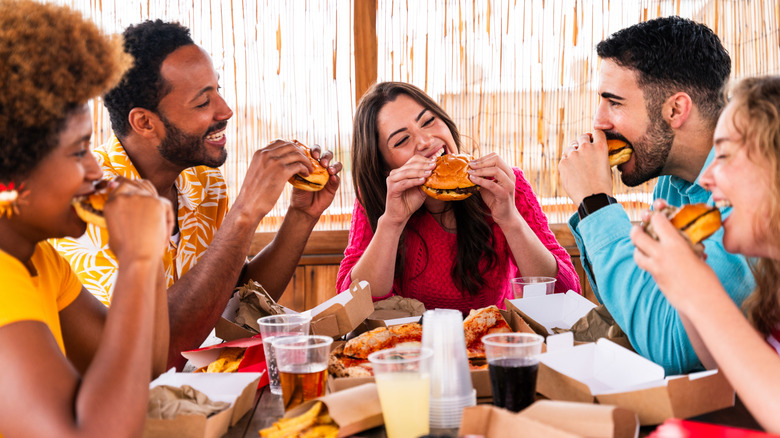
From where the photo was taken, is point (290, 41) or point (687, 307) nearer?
point (687, 307)

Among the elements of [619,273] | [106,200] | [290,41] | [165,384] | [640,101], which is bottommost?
[165,384]

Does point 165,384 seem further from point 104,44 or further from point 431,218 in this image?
point 431,218

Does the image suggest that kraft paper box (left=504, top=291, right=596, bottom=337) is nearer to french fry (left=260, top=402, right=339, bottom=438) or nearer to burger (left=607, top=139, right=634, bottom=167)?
burger (left=607, top=139, right=634, bottom=167)

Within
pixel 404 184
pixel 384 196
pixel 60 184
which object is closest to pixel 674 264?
pixel 60 184

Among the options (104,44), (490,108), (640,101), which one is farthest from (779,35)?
(104,44)

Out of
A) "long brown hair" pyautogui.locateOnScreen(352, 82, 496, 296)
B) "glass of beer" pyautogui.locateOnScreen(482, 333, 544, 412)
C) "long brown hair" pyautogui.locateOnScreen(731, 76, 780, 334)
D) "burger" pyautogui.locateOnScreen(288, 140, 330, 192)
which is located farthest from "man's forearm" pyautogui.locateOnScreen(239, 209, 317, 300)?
"long brown hair" pyautogui.locateOnScreen(731, 76, 780, 334)

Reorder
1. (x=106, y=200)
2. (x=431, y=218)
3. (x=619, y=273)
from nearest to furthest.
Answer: (x=106, y=200) < (x=619, y=273) < (x=431, y=218)

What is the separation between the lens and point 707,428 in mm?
1075

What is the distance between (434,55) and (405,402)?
10.6 ft

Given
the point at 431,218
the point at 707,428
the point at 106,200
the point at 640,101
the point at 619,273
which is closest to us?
the point at 707,428

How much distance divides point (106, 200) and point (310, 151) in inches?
54.8

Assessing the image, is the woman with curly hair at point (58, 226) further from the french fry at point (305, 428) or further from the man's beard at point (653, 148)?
the man's beard at point (653, 148)

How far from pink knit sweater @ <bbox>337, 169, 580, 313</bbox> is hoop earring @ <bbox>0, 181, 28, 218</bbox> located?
154 centimetres

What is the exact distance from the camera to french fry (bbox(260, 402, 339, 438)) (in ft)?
3.92
